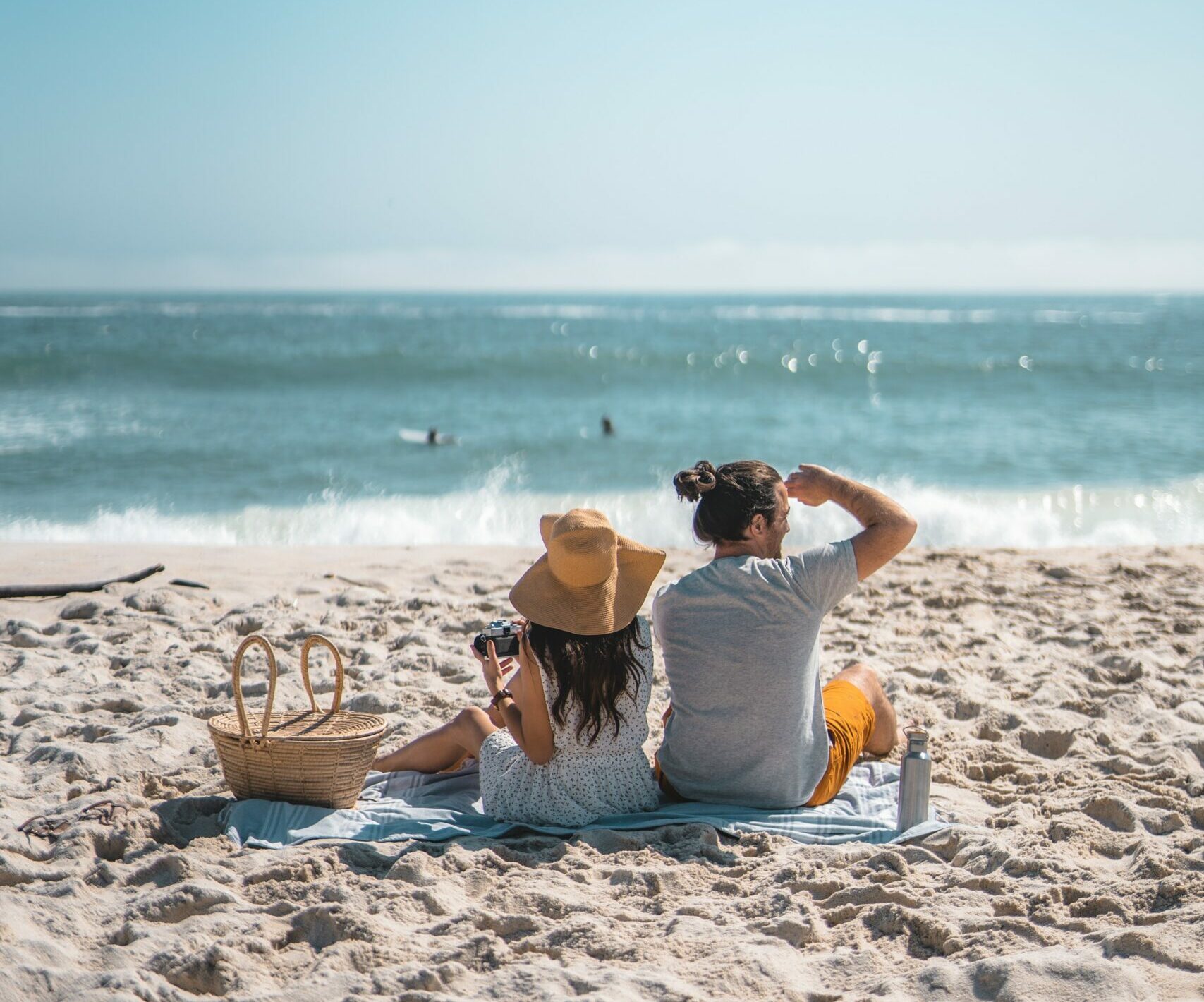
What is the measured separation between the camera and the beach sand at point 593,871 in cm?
254

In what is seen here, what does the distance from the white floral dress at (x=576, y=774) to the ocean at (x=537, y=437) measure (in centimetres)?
544

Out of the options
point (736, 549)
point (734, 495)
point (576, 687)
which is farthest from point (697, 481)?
point (576, 687)

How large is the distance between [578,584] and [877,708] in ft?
4.74

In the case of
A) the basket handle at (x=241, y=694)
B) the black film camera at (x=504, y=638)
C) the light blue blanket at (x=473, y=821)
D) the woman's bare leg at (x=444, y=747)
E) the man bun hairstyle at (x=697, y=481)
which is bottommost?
the light blue blanket at (x=473, y=821)

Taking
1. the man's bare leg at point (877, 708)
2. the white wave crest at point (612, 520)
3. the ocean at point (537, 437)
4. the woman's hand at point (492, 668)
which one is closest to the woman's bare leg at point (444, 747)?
the woman's hand at point (492, 668)

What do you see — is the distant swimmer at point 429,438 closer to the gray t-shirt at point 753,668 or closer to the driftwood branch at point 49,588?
the driftwood branch at point 49,588

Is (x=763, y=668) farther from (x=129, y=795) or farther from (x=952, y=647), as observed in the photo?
(x=952, y=647)

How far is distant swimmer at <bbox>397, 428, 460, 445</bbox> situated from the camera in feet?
46.9

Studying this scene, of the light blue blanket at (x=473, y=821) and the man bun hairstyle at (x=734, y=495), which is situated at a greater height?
the man bun hairstyle at (x=734, y=495)

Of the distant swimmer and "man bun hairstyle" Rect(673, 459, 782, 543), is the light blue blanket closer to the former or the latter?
"man bun hairstyle" Rect(673, 459, 782, 543)

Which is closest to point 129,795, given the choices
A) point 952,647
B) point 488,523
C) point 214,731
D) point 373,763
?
point 214,731

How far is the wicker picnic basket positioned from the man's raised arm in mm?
1538

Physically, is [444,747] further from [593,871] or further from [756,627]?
[756,627]

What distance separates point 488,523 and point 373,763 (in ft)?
19.8
